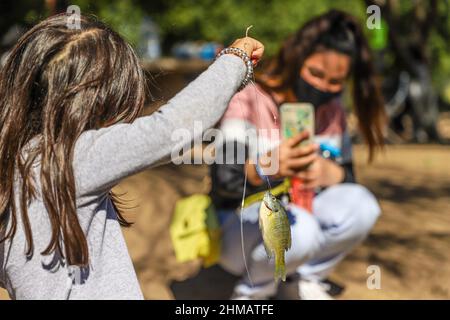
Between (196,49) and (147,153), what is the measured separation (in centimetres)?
3215

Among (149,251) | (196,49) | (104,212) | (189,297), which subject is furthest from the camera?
(196,49)

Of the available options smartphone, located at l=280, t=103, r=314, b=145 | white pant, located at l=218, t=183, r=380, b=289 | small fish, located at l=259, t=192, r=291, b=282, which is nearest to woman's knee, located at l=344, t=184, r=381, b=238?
white pant, located at l=218, t=183, r=380, b=289

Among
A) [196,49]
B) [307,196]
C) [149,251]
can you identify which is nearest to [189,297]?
[307,196]

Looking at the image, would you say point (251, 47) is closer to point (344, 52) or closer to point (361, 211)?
point (361, 211)

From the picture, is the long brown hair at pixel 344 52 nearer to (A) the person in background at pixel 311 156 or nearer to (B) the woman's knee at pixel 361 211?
(A) the person in background at pixel 311 156

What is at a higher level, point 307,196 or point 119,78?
point 119,78

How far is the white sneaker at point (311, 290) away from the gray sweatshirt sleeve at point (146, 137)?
171cm

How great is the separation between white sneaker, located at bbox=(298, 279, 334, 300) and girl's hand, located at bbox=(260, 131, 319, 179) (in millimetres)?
670

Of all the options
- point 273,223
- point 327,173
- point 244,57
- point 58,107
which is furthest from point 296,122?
point 58,107

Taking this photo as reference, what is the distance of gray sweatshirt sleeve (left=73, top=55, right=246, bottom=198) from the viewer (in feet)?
5.34

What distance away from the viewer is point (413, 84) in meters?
11.5

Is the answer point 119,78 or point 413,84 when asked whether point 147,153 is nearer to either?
point 119,78

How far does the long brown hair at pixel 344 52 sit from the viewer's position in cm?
341

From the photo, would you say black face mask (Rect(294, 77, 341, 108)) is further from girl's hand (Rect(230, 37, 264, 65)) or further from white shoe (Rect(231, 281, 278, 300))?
girl's hand (Rect(230, 37, 264, 65))
